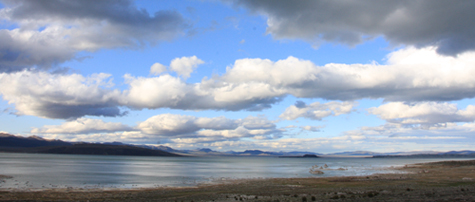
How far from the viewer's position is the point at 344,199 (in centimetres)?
3409

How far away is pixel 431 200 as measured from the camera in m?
30.1

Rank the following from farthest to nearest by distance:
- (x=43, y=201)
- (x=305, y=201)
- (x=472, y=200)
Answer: (x=43, y=201), (x=305, y=201), (x=472, y=200)

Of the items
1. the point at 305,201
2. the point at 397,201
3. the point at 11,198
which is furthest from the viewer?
the point at 11,198

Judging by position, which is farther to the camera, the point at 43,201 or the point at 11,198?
the point at 11,198

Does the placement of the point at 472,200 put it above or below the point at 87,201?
above

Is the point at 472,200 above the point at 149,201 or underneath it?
above

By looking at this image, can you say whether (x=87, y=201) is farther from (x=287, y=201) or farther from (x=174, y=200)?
(x=287, y=201)

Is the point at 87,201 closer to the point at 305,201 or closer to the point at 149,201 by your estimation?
the point at 149,201

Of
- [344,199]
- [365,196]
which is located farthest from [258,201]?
[365,196]

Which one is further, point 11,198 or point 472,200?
point 11,198

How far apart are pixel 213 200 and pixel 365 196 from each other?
58.4ft

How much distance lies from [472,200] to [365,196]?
10.1 meters

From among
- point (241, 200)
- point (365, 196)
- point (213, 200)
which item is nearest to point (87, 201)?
point (213, 200)

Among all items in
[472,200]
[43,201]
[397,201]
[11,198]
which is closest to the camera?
[472,200]
